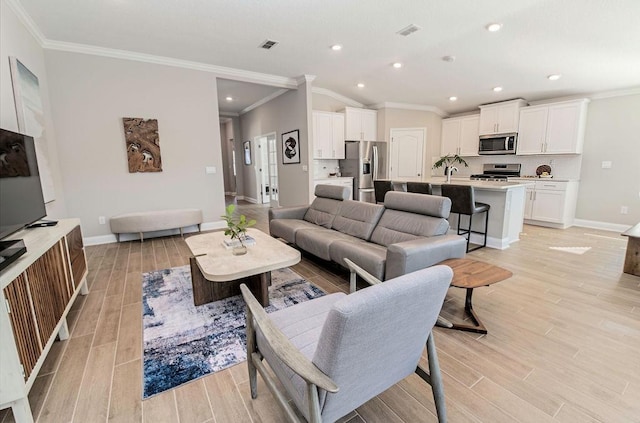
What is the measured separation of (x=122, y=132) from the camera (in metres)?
4.37

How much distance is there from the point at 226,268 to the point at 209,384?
75cm

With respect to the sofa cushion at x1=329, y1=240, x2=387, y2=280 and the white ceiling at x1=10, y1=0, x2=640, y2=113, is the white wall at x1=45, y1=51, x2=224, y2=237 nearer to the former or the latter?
the white ceiling at x1=10, y1=0, x2=640, y2=113

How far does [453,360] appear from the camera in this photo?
1823mm

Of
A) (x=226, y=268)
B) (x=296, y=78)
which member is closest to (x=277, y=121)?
(x=296, y=78)

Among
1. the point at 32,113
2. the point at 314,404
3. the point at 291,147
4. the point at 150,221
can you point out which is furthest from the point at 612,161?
the point at 32,113

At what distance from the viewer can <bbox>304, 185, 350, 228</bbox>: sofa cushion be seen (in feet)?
12.6

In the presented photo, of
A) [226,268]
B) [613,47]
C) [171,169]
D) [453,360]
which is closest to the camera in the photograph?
[453,360]

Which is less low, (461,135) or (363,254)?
(461,135)

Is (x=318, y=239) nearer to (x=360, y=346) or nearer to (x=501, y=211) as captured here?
(x=360, y=346)

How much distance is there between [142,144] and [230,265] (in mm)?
3415

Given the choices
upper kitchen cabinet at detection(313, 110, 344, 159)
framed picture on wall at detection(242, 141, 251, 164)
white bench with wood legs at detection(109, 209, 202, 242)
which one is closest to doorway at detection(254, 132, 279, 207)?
framed picture on wall at detection(242, 141, 251, 164)

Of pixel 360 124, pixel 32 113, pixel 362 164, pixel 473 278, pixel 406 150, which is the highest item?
pixel 360 124

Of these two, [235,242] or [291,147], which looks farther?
[291,147]

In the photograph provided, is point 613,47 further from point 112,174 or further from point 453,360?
point 112,174
